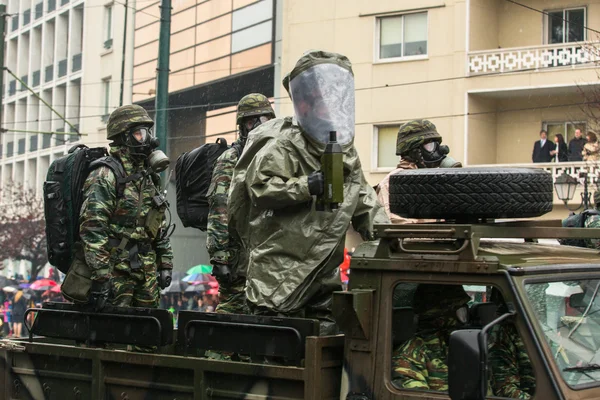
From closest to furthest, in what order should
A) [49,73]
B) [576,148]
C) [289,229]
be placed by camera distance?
[289,229] → [576,148] → [49,73]

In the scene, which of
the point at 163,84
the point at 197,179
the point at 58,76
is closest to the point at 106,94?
the point at 58,76

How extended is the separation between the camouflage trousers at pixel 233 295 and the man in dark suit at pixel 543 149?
1760 centimetres

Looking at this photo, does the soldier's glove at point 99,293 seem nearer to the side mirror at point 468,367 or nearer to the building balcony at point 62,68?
the side mirror at point 468,367

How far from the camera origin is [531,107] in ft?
84.5

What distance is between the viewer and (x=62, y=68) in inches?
1610

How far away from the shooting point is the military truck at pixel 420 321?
4.11 m

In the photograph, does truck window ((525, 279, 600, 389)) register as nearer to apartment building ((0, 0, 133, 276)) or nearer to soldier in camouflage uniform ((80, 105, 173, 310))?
soldier in camouflage uniform ((80, 105, 173, 310))

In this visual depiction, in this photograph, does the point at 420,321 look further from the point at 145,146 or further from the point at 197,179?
the point at 197,179

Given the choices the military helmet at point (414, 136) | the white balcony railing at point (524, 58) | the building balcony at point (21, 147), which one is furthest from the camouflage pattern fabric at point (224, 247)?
the building balcony at point (21, 147)

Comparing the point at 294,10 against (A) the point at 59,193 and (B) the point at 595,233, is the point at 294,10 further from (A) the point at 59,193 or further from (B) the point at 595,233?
(B) the point at 595,233

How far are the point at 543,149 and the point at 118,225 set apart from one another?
18.4 meters

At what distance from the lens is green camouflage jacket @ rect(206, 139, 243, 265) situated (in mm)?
7793

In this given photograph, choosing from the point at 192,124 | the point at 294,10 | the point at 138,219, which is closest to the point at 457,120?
the point at 294,10

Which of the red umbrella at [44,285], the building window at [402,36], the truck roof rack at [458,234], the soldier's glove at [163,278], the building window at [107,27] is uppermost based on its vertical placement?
the building window at [107,27]
